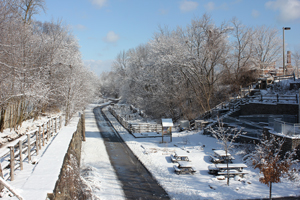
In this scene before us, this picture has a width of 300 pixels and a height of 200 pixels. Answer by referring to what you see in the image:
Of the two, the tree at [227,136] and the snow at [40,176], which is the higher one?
the snow at [40,176]

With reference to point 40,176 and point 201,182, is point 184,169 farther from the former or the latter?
point 40,176

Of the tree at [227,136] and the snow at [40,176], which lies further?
the tree at [227,136]

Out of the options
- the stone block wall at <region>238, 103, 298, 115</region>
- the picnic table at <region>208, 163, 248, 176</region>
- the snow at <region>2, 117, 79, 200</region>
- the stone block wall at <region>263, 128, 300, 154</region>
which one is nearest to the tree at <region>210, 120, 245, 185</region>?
the picnic table at <region>208, 163, 248, 176</region>

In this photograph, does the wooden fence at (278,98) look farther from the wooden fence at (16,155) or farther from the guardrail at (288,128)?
the wooden fence at (16,155)

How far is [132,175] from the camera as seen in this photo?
12.9 meters

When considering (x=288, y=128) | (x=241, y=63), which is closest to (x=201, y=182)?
(x=288, y=128)

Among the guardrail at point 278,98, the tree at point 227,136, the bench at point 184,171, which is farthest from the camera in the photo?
the guardrail at point 278,98

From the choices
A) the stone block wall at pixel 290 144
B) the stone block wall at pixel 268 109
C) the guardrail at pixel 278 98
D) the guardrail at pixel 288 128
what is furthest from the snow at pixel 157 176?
the guardrail at pixel 278 98

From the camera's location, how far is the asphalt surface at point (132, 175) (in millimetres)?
10453

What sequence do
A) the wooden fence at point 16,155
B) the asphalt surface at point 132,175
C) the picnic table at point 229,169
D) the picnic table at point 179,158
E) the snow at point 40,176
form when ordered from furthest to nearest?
the picnic table at point 179,158 < the picnic table at point 229,169 < the asphalt surface at point 132,175 < the wooden fence at point 16,155 < the snow at point 40,176

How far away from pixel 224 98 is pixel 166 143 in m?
18.0

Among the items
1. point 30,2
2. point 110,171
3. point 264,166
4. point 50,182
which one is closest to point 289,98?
point 264,166

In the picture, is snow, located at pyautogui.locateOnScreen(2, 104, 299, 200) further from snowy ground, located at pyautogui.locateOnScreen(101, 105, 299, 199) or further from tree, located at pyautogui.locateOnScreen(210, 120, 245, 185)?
tree, located at pyautogui.locateOnScreen(210, 120, 245, 185)

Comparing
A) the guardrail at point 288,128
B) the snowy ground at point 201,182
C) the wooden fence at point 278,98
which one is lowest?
the snowy ground at point 201,182
